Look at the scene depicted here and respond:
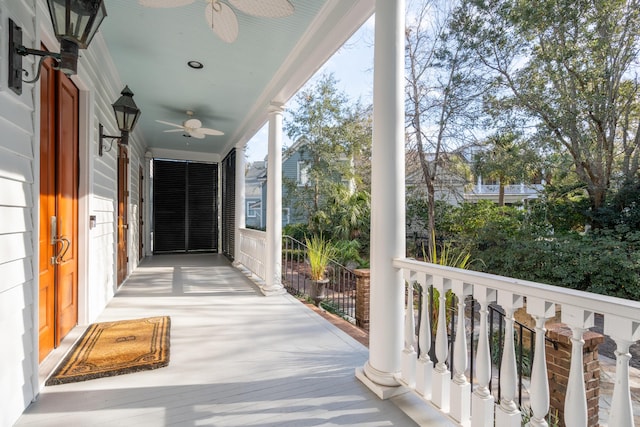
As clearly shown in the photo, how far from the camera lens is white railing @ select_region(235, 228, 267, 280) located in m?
5.03

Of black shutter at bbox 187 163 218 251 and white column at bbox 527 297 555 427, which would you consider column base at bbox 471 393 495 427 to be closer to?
white column at bbox 527 297 555 427

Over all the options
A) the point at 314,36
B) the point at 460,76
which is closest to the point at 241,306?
the point at 314,36

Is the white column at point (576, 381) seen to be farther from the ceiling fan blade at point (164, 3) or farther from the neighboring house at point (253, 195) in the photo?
the neighboring house at point (253, 195)

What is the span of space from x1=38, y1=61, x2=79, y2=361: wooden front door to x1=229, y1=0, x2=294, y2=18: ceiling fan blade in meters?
1.41

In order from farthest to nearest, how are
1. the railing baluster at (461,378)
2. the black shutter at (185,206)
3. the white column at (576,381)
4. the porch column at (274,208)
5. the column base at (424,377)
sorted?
the black shutter at (185,206) → the porch column at (274,208) → the column base at (424,377) → the railing baluster at (461,378) → the white column at (576,381)

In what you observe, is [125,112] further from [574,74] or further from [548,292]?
[574,74]

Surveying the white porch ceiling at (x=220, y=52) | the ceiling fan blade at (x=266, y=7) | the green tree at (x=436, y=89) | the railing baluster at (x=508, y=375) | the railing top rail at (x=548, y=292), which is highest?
the green tree at (x=436, y=89)

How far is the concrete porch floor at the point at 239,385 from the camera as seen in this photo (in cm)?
169

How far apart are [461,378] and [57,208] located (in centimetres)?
287

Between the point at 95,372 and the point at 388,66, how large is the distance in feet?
8.56

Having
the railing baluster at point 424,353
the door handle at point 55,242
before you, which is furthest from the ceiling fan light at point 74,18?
the railing baluster at point 424,353

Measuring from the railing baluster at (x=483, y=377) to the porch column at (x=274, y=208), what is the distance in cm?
318

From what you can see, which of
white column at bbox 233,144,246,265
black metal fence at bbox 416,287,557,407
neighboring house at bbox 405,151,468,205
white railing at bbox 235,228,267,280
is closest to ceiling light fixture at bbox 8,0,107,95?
black metal fence at bbox 416,287,557,407

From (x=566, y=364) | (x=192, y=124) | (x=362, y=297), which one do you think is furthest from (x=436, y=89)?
(x=566, y=364)
